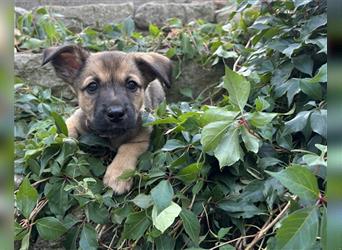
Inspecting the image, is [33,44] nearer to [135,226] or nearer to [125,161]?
[125,161]

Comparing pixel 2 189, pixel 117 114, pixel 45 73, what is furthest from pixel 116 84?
pixel 2 189

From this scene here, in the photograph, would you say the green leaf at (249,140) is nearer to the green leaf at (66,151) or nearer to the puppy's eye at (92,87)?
the green leaf at (66,151)

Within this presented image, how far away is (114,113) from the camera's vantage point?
3.16 meters

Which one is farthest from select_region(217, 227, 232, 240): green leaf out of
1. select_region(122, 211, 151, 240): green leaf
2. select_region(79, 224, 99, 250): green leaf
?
select_region(79, 224, 99, 250): green leaf

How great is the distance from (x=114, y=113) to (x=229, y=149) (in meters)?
→ 0.99

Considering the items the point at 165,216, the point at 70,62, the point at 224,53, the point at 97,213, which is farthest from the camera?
the point at 224,53

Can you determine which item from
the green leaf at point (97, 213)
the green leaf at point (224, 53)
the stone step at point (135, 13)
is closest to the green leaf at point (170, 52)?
the green leaf at point (224, 53)

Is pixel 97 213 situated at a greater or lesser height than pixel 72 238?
greater

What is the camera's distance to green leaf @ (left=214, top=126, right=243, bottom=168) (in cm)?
240

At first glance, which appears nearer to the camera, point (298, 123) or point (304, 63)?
point (298, 123)

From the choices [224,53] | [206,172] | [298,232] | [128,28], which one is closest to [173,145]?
[206,172]

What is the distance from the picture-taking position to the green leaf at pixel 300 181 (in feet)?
6.02

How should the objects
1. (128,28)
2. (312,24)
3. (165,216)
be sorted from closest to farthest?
1. (165,216)
2. (312,24)
3. (128,28)

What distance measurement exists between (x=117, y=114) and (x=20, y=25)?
2603mm
